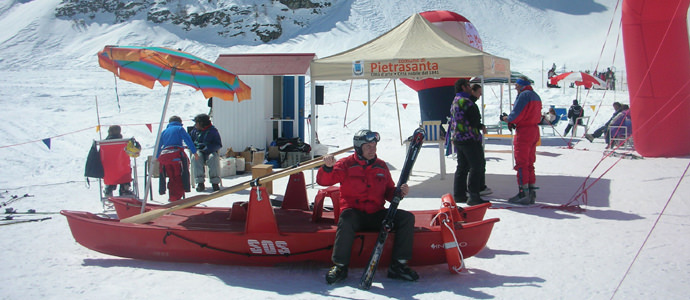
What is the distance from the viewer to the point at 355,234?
4539 millimetres

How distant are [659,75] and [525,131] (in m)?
6.51

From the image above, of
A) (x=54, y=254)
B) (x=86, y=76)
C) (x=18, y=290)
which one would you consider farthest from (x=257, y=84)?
(x=86, y=76)

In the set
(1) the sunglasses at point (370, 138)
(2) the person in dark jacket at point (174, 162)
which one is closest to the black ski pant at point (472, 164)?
(1) the sunglasses at point (370, 138)

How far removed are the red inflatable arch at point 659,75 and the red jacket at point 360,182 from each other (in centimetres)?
917

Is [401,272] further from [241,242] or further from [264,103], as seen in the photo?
[264,103]

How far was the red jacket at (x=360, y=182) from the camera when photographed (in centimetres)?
464

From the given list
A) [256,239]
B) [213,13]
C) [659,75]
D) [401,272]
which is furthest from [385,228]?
[213,13]

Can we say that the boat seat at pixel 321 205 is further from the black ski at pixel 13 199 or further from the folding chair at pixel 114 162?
the black ski at pixel 13 199

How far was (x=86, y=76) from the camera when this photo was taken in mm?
33375

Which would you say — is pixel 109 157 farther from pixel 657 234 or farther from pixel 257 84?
pixel 657 234

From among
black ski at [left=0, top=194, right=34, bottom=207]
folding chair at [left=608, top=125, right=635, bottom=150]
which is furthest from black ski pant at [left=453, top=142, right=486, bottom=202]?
folding chair at [left=608, top=125, right=635, bottom=150]

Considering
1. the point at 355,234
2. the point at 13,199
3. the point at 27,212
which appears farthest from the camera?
the point at 13,199

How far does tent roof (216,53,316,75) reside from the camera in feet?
41.5

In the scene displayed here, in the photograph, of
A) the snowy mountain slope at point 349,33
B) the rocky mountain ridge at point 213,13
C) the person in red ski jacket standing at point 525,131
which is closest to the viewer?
the person in red ski jacket standing at point 525,131
